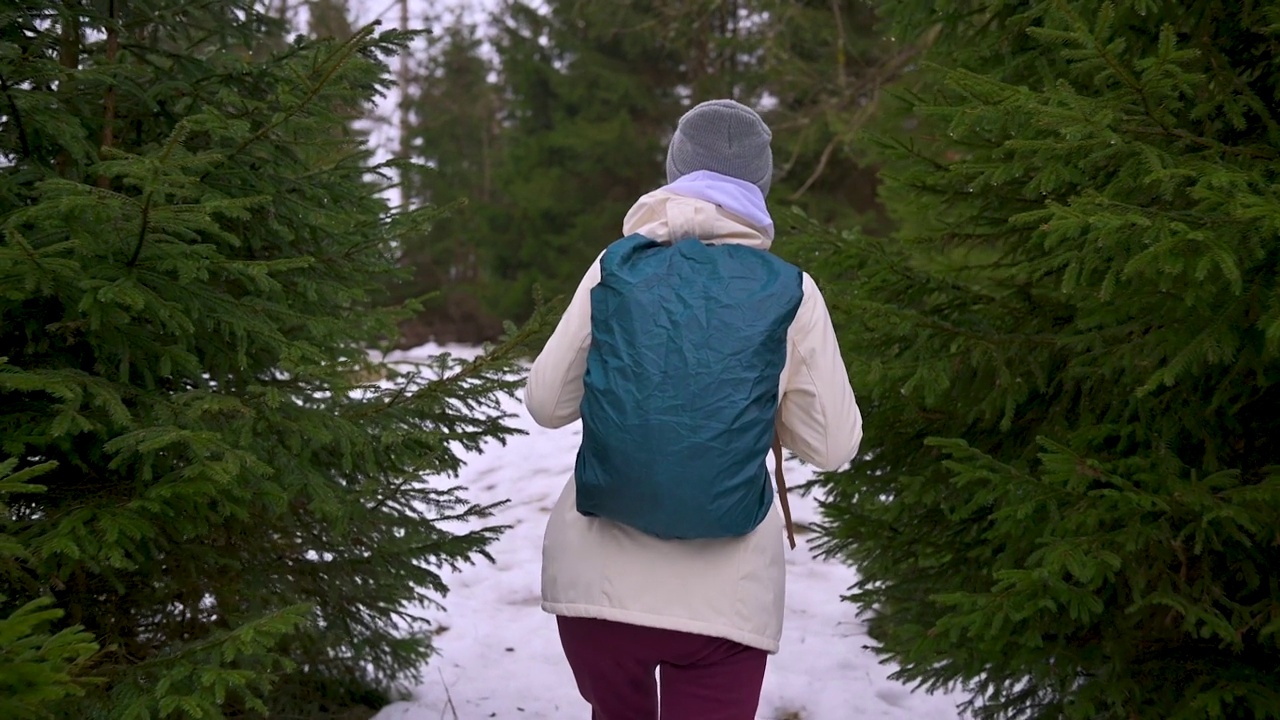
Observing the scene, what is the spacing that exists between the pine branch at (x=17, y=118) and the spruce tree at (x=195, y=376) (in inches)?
0.6

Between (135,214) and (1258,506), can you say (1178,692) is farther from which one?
(135,214)

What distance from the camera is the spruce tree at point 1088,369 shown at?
2.44 meters

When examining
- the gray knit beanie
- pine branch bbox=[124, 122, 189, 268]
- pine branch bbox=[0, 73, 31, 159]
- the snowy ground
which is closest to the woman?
the gray knit beanie

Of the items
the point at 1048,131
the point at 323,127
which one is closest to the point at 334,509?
the point at 323,127

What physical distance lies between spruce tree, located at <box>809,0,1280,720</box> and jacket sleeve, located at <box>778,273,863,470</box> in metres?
0.65

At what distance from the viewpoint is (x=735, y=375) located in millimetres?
1984

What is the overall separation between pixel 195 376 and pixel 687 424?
1.60m

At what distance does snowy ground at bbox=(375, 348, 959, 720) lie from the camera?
13.8 feet

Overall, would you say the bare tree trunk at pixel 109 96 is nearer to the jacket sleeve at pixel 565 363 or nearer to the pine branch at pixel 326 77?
the pine branch at pixel 326 77

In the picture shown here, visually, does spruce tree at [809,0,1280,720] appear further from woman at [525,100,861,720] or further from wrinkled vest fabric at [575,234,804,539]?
wrinkled vest fabric at [575,234,804,539]

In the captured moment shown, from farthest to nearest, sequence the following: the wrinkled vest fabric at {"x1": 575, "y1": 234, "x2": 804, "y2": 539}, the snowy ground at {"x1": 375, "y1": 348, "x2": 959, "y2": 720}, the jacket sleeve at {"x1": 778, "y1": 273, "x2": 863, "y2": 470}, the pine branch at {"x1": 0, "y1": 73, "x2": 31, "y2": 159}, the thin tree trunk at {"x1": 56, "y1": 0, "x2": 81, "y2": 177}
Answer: the snowy ground at {"x1": 375, "y1": 348, "x2": 959, "y2": 720}
the thin tree trunk at {"x1": 56, "y1": 0, "x2": 81, "y2": 177}
the pine branch at {"x1": 0, "y1": 73, "x2": 31, "y2": 159}
the jacket sleeve at {"x1": 778, "y1": 273, "x2": 863, "y2": 470}
the wrinkled vest fabric at {"x1": 575, "y1": 234, "x2": 804, "y2": 539}

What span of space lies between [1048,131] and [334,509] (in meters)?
2.21

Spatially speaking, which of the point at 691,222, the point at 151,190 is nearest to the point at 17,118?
the point at 151,190

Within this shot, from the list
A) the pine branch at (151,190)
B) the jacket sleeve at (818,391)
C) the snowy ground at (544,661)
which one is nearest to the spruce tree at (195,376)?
the pine branch at (151,190)
